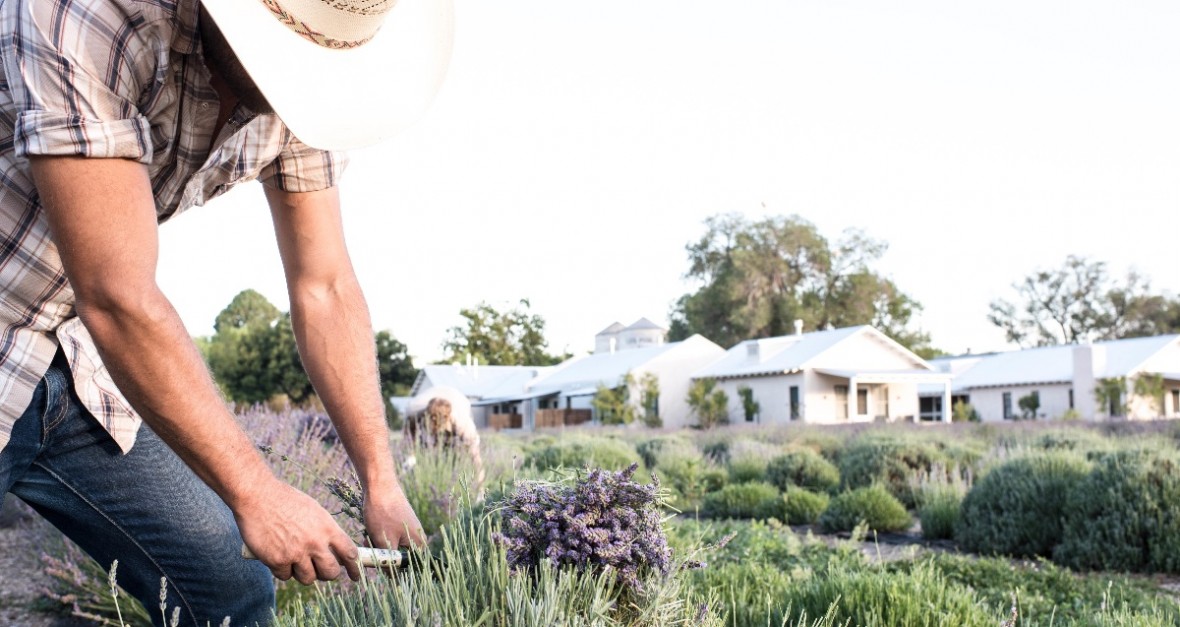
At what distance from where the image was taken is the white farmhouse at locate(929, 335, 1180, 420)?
1405 inches

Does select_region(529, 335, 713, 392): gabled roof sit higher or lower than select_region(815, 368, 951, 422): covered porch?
higher

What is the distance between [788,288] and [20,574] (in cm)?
5965

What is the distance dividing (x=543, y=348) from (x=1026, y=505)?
2676 inches

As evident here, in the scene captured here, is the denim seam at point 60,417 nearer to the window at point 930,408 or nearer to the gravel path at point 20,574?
the gravel path at point 20,574

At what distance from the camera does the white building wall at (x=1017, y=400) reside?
40.3 m

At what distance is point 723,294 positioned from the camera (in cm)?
6234

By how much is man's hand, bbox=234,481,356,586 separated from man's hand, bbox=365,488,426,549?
32 centimetres

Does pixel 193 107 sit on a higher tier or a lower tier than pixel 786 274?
lower

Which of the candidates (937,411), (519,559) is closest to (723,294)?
(937,411)

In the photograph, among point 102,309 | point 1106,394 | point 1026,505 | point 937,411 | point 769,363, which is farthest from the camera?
point 937,411

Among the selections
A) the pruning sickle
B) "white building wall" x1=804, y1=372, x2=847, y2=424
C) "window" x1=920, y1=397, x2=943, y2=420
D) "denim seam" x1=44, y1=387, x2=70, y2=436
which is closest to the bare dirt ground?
the pruning sickle

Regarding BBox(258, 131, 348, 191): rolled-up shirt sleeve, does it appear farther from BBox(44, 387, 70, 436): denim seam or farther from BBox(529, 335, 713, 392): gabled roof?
BBox(529, 335, 713, 392): gabled roof

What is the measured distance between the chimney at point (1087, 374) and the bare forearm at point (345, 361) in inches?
1558

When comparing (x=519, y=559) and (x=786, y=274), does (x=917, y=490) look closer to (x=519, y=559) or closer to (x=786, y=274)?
(x=519, y=559)
